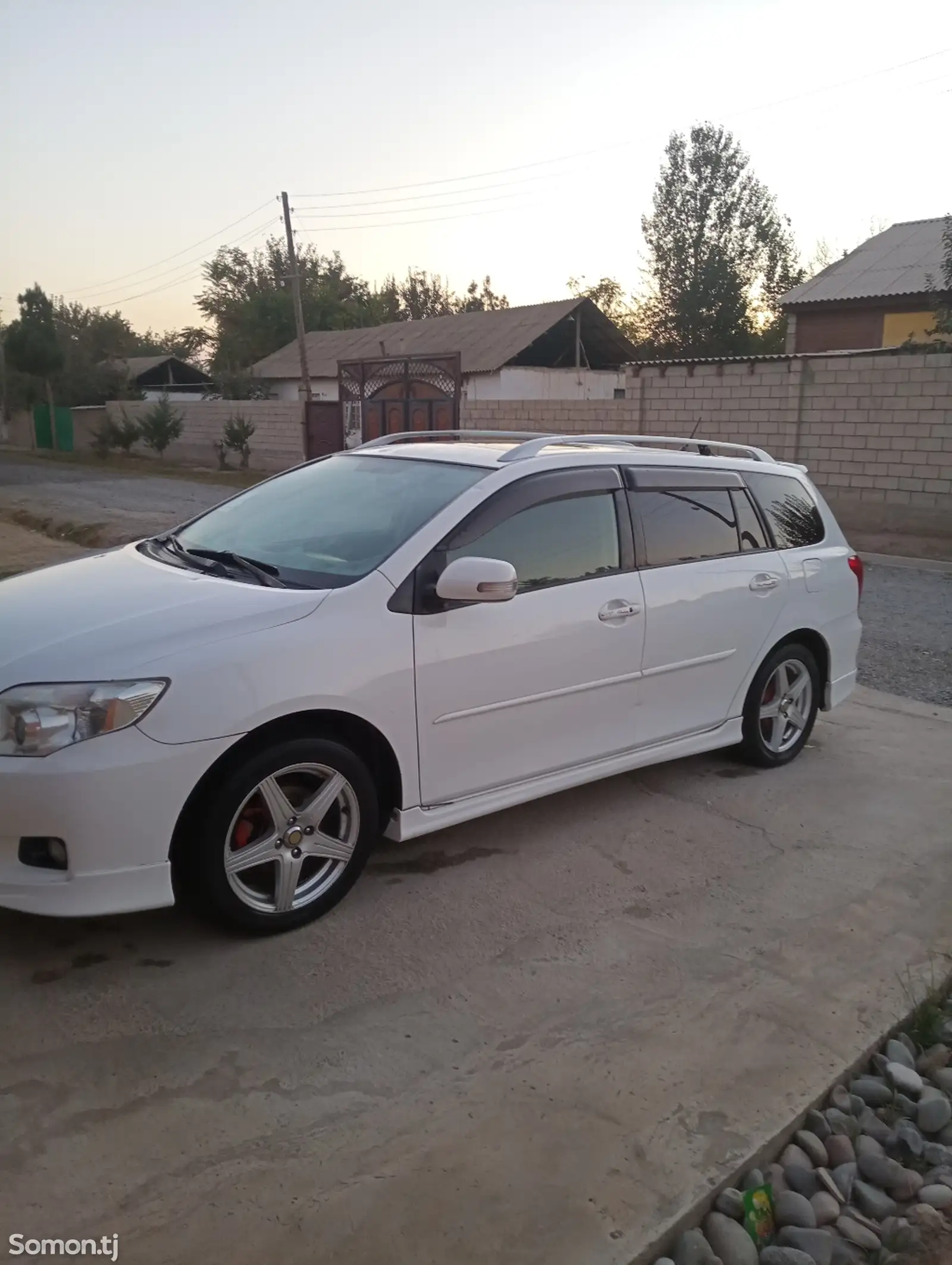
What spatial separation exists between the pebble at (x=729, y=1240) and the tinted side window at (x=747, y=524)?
3.27 metres

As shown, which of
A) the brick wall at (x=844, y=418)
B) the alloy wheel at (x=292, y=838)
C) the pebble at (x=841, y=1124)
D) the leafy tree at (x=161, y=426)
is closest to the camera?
the pebble at (x=841, y=1124)

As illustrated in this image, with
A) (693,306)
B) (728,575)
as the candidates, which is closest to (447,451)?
(728,575)

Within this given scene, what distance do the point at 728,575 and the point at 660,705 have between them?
0.75 metres

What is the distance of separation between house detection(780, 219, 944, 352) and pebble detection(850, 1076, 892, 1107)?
2486 centimetres

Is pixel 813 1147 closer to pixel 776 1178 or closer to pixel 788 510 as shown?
pixel 776 1178

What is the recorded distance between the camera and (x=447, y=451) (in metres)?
4.65

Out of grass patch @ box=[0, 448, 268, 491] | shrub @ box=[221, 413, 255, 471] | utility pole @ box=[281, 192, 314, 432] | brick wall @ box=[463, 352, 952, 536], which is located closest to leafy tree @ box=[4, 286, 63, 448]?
grass patch @ box=[0, 448, 268, 491]

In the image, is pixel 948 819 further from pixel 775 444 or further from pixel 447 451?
pixel 775 444

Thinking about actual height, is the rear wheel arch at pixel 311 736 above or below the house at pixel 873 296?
below

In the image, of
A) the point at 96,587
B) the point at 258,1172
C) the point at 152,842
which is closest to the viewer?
the point at 258,1172

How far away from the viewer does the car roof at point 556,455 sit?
436 centimetres

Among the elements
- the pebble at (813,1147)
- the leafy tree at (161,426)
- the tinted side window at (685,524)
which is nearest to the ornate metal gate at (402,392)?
the leafy tree at (161,426)

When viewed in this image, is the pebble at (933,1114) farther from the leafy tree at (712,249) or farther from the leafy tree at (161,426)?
the leafy tree at (712,249)

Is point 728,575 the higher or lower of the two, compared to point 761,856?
higher
